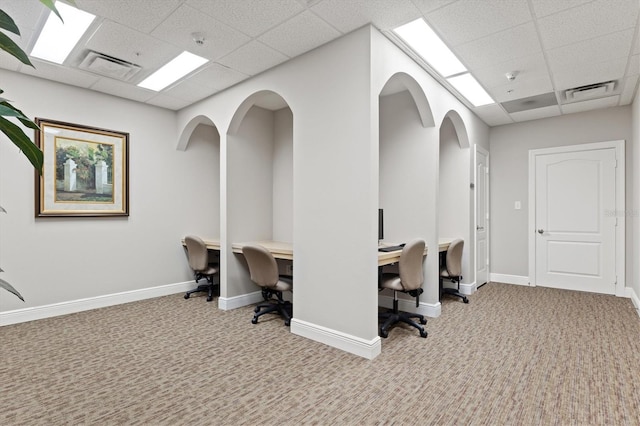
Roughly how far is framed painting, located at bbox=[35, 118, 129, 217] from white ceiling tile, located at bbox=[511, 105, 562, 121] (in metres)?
5.43

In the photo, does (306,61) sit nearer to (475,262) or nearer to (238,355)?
(238,355)

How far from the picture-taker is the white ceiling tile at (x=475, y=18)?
99.7 inches

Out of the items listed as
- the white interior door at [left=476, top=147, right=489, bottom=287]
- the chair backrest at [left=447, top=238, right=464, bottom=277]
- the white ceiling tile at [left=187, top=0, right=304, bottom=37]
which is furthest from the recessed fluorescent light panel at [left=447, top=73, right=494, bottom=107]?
the white ceiling tile at [left=187, top=0, right=304, bottom=37]

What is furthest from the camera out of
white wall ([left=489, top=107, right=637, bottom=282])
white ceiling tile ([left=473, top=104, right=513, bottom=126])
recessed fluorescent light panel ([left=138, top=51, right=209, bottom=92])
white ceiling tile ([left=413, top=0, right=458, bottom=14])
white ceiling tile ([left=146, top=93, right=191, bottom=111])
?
white wall ([left=489, top=107, right=637, bottom=282])

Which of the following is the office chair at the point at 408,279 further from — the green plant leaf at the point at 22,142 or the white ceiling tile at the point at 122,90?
the white ceiling tile at the point at 122,90

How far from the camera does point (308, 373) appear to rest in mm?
2510

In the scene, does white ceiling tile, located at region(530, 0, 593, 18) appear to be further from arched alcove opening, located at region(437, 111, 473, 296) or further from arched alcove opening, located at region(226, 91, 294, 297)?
arched alcove opening, located at region(226, 91, 294, 297)

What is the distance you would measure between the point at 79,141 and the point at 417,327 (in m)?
4.21

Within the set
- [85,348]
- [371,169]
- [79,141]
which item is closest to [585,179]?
[371,169]

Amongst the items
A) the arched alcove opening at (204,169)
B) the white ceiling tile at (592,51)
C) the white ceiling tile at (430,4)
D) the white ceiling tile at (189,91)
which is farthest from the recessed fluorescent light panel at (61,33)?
the white ceiling tile at (592,51)

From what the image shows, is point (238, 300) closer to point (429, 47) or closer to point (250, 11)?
point (250, 11)

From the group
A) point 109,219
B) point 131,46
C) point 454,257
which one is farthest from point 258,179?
point 454,257

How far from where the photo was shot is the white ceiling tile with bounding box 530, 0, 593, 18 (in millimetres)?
2484

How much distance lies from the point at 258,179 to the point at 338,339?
2.41 metres
